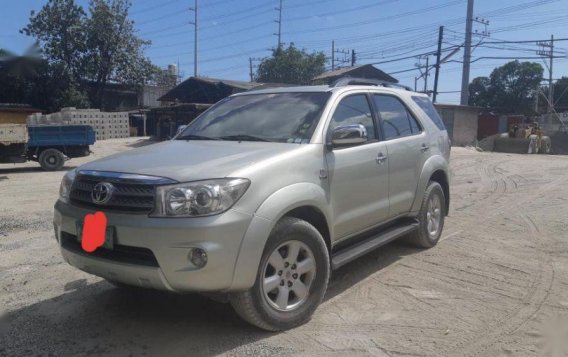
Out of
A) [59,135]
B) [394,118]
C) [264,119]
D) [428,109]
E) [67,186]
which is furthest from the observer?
[59,135]

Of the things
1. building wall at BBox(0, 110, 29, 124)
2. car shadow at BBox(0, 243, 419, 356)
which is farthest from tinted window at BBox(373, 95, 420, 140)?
building wall at BBox(0, 110, 29, 124)

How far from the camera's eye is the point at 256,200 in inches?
137

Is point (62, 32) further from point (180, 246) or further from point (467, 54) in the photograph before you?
point (180, 246)

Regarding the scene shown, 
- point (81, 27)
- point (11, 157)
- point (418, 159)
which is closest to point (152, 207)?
point (418, 159)

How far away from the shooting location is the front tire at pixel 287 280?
3.58m

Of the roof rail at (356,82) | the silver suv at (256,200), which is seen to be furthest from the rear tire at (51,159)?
the roof rail at (356,82)

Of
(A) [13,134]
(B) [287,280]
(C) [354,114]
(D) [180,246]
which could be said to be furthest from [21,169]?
(D) [180,246]

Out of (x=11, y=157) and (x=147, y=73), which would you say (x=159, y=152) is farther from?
(x=147, y=73)

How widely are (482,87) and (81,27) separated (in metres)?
50.9

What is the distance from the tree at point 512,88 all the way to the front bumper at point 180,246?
66528mm

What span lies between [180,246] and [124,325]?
1.13 m

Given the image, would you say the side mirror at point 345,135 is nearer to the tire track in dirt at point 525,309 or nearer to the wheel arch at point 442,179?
the tire track in dirt at point 525,309

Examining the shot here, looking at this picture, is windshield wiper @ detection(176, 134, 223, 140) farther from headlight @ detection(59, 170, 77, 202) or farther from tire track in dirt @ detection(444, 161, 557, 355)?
tire track in dirt @ detection(444, 161, 557, 355)

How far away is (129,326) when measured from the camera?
3.91 m
